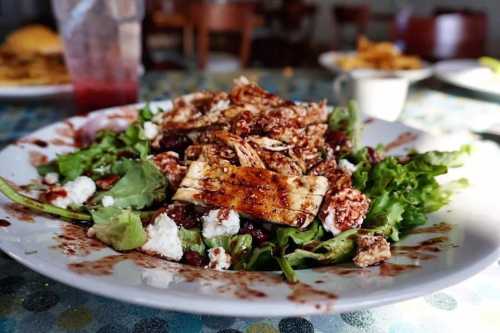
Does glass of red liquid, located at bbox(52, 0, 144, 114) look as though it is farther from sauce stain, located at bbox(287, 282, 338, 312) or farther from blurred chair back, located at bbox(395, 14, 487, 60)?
blurred chair back, located at bbox(395, 14, 487, 60)

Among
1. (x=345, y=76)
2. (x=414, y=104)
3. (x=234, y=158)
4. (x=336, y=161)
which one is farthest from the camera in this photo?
(x=414, y=104)

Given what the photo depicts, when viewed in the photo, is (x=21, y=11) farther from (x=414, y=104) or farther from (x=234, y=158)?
(x=234, y=158)

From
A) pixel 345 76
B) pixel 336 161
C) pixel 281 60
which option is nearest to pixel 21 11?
pixel 281 60

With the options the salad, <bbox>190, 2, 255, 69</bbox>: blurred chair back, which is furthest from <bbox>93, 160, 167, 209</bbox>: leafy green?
<bbox>190, 2, 255, 69</bbox>: blurred chair back

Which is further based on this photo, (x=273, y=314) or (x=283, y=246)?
(x=283, y=246)

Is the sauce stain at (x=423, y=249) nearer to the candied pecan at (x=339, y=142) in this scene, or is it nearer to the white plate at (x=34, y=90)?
the candied pecan at (x=339, y=142)
